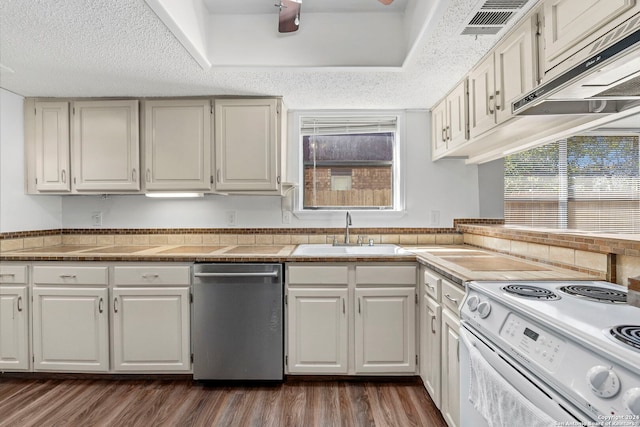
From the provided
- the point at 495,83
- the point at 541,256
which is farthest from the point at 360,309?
the point at 495,83

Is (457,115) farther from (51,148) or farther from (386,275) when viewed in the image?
(51,148)

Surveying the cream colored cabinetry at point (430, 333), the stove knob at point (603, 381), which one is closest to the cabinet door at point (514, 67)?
the cream colored cabinetry at point (430, 333)

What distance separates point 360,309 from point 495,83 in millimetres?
1610

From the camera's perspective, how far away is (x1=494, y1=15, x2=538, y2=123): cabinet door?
1.58 metres

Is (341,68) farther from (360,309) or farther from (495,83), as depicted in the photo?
(360,309)

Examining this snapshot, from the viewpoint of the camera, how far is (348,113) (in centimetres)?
310

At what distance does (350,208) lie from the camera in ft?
10.3

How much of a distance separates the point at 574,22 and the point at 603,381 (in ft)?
4.20

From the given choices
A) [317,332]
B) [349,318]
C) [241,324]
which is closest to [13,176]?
[241,324]

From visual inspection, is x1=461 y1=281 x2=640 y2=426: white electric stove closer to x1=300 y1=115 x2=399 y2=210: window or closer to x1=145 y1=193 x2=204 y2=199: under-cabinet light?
x1=300 y1=115 x2=399 y2=210: window

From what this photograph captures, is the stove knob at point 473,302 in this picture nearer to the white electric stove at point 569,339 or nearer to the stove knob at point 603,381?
the white electric stove at point 569,339

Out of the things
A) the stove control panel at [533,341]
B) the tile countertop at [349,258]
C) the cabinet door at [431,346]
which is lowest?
the cabinet door at [431,346]

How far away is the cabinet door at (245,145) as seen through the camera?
2717mm

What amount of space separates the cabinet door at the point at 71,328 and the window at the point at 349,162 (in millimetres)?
1786
